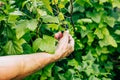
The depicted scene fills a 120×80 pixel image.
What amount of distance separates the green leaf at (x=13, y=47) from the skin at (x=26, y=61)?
346mm

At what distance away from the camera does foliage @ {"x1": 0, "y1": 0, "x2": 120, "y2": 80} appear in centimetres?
237

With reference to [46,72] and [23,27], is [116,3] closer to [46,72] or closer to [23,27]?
[46,72]

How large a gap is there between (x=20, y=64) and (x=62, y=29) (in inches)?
27.9

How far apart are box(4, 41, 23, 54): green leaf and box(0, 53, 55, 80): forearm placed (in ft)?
1.18

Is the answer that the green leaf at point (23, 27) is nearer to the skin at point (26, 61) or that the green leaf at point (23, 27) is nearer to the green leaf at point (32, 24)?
the green leaf at point (32, 24)

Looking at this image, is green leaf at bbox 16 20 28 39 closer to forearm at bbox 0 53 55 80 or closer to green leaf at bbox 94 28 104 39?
forearm at bbox 0 53 55 80

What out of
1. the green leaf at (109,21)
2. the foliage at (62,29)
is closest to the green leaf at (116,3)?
the foliage at (62,29)

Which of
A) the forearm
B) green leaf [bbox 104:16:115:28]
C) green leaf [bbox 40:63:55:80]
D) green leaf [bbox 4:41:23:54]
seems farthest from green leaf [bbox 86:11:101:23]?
the forearm

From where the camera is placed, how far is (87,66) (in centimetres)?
280

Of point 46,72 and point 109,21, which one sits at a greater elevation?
point 109,21

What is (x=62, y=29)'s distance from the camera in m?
2.60

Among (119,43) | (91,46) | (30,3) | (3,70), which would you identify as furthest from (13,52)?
(119,43)

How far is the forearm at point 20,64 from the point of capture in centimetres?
189

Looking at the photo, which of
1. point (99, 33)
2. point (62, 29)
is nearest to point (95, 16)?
point (99, 33)
